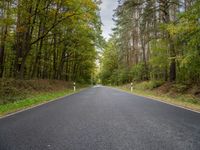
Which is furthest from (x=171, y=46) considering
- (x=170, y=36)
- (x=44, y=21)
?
(x=44, y=21)

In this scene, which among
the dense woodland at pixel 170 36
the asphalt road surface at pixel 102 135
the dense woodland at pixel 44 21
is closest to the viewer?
the asphalt road surface at pixel 102 135

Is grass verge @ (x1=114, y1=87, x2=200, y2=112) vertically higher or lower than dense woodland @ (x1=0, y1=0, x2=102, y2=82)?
lower

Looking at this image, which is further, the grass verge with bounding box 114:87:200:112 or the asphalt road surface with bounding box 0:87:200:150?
the grass verge with bounding box 114:87:200:112

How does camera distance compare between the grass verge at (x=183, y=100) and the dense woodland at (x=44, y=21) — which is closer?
the grass verge at (x=183, y=100)

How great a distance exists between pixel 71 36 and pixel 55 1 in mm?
7583

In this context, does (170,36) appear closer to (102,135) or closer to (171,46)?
(171,46)

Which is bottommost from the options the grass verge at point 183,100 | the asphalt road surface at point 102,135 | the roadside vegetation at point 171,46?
the asphalt road surface at point 102,135

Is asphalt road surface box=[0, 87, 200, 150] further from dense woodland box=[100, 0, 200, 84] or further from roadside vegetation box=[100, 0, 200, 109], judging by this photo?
dense woodland box=[100, 0, 200, 84]

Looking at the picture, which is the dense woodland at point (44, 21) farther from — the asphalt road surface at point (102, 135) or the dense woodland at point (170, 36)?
the asphalt road surface at point (102, 135)

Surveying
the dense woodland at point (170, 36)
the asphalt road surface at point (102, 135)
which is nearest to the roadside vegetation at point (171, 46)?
the dense woodland at point (170, 36)

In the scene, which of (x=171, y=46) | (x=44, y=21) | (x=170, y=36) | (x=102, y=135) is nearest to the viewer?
(x=102, y=135)

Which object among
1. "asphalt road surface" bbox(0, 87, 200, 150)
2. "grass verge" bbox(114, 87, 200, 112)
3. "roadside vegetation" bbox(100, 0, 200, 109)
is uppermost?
"roadside vegetation" bbox(100, 0, 200, 109)

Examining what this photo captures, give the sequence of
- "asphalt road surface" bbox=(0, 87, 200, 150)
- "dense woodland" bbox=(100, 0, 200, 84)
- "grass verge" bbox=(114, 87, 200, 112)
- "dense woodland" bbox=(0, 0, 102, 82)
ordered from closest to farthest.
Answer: "asphalt road surface" bbox=(0, 87, 200, 150) < "grass verge" bbox=(114, 87, 200, 112) < "dense woodland" bbox=(100, 0, 200, 84) < "dense woodland" bbox=(0, 0, 102, 82)

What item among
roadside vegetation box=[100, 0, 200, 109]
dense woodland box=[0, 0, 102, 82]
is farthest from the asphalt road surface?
dense woodland box=[0, 0, 102, 82]
